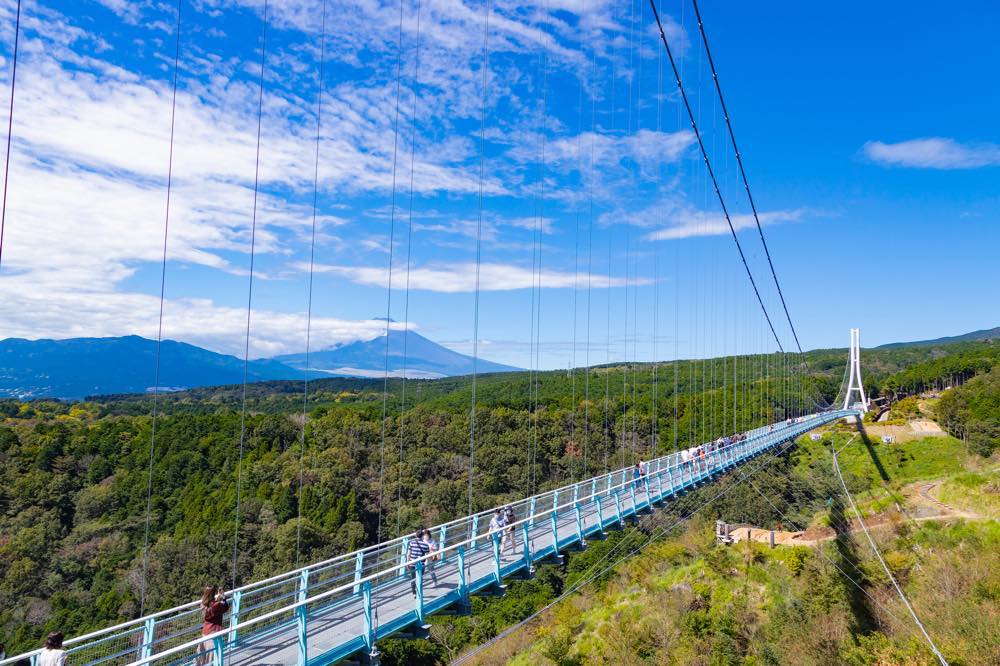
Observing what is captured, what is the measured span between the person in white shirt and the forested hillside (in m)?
7.87

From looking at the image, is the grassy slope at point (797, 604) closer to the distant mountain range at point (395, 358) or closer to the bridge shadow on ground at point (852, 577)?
the bridge shadow on ground at point (852, 577)

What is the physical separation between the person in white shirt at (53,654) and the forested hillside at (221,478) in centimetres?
787

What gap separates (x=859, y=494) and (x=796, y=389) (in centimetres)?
3833

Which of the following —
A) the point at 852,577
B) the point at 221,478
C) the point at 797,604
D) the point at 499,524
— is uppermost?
the point at 499,524

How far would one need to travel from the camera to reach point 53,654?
5.31 metres

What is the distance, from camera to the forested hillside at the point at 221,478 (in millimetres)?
22234

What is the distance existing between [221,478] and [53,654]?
2255 cm

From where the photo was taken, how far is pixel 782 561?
95.8 feet

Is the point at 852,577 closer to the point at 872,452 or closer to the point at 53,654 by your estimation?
the point at 53,654

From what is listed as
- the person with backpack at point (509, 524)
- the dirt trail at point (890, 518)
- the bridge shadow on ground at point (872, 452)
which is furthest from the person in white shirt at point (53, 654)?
the bridge shadow on ground at point (872, 452)

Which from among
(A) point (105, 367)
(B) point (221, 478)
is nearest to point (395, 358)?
(A) point (105, 367)

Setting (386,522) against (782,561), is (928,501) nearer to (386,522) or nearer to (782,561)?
(782,561)

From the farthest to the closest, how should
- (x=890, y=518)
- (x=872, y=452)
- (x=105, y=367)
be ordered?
(x=105, y=367), (x=872, y=452), (x=890, y=518)

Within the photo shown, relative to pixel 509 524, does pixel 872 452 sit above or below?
below
